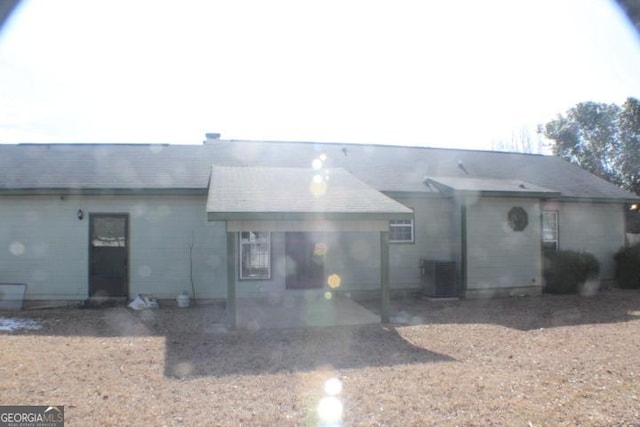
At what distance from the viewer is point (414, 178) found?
1376 centimetres

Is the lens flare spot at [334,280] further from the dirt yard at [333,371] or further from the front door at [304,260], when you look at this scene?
the dirt yard at [333,371]

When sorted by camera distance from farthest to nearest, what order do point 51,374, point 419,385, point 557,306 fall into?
1. point 557,306
2. point 51,374
3. point 419,385

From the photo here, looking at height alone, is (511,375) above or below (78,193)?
below

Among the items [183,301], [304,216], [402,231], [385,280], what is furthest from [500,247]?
[183,301]

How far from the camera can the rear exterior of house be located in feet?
37.1

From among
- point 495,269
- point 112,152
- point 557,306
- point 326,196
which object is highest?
point 112,152

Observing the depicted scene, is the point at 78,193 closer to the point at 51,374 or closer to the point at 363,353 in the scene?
the point at 51,374

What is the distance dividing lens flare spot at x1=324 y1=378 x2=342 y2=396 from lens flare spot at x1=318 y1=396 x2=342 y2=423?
0.16 m

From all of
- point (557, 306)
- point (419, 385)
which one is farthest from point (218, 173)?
point (557, 306)

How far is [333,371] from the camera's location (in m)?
5.99

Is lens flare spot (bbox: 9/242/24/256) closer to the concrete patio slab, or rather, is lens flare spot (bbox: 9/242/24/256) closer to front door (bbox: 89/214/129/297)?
front door (bbox: 89/214/129/297)

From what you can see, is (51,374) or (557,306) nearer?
(51,374)

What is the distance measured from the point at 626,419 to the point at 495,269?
8.08 m

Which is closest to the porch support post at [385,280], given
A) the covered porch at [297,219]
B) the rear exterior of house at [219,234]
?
the covered porch at [297,219]
